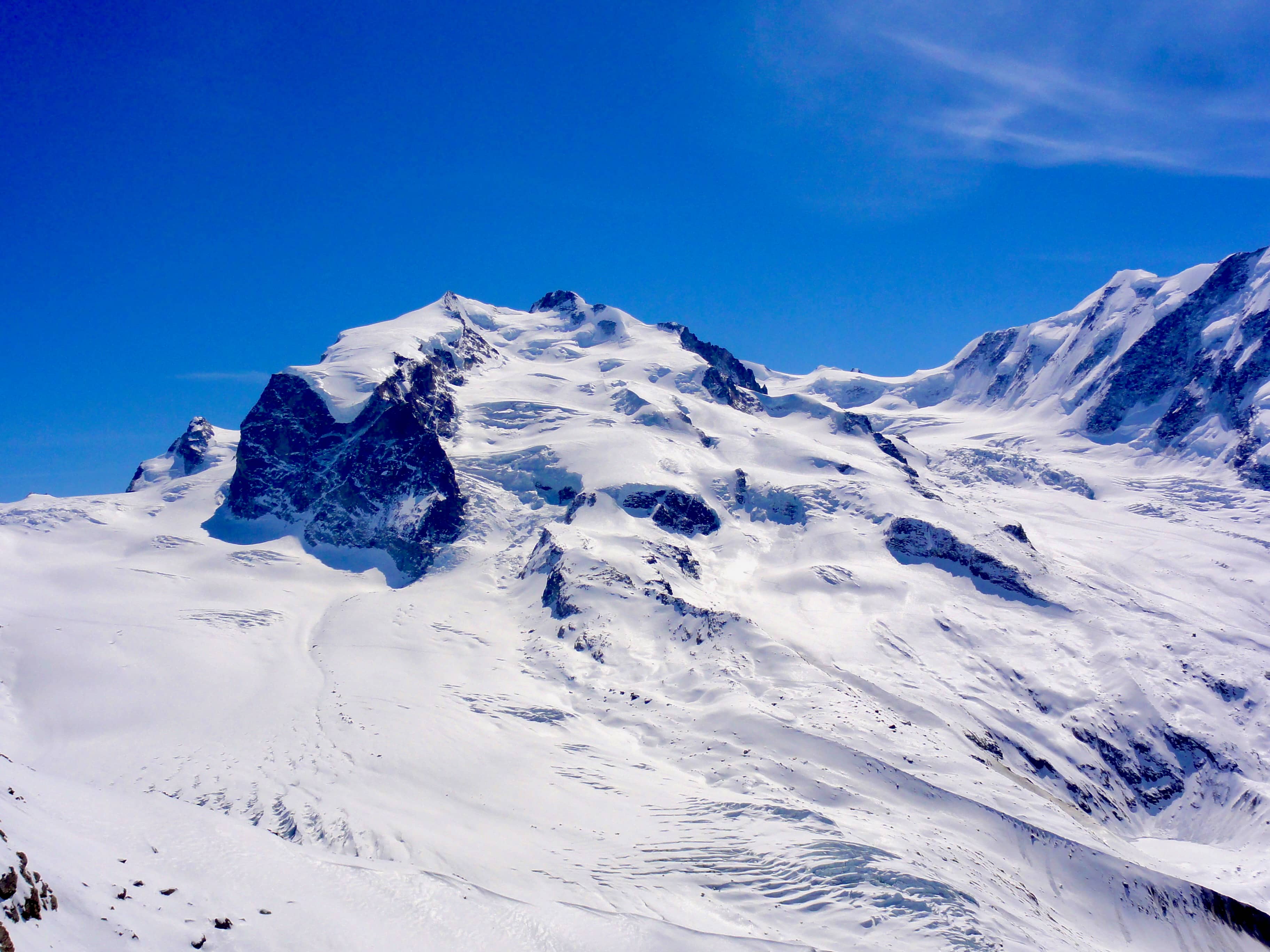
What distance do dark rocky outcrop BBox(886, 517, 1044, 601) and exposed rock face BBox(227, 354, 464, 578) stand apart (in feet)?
254

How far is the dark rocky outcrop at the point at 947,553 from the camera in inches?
4683

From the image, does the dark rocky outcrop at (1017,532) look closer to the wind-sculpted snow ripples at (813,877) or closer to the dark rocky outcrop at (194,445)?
the wind-sculpted snow ripples at (813,877)

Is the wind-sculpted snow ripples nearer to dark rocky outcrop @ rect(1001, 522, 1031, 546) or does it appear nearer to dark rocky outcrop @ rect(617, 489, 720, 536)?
dark rocky outcrop @ rect(617, 489, 720, 536)

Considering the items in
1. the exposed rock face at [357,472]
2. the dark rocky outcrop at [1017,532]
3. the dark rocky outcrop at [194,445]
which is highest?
the dark rocky outcrop at [194,445]

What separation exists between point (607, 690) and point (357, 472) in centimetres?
8141

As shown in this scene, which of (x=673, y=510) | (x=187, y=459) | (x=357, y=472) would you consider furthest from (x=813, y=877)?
(x=187, y=459)

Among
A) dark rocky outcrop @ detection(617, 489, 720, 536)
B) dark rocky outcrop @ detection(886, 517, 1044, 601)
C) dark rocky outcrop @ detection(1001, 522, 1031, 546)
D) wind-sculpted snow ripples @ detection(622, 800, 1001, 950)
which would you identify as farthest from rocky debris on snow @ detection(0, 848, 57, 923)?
dark rocky outcrop @ detection(1001, 522, 1031, 546)

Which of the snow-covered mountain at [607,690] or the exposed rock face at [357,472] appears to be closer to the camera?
the snow-covered mountain at [607,690]

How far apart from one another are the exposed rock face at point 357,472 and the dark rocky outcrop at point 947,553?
77272mm

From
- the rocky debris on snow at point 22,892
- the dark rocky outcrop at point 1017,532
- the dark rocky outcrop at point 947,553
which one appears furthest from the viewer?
the dark rocky outcrop at point 1017,532

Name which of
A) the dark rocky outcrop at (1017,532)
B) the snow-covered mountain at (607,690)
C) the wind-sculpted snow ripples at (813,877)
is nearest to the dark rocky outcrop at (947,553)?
the snow-covered mountain at (607,690)

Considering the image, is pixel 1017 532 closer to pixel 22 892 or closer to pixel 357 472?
pixel 357 472

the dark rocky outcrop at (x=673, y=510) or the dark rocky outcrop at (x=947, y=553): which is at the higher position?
the dark rocky outcrop at (x=673, y=510)

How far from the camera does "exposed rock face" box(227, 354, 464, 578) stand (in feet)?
421
